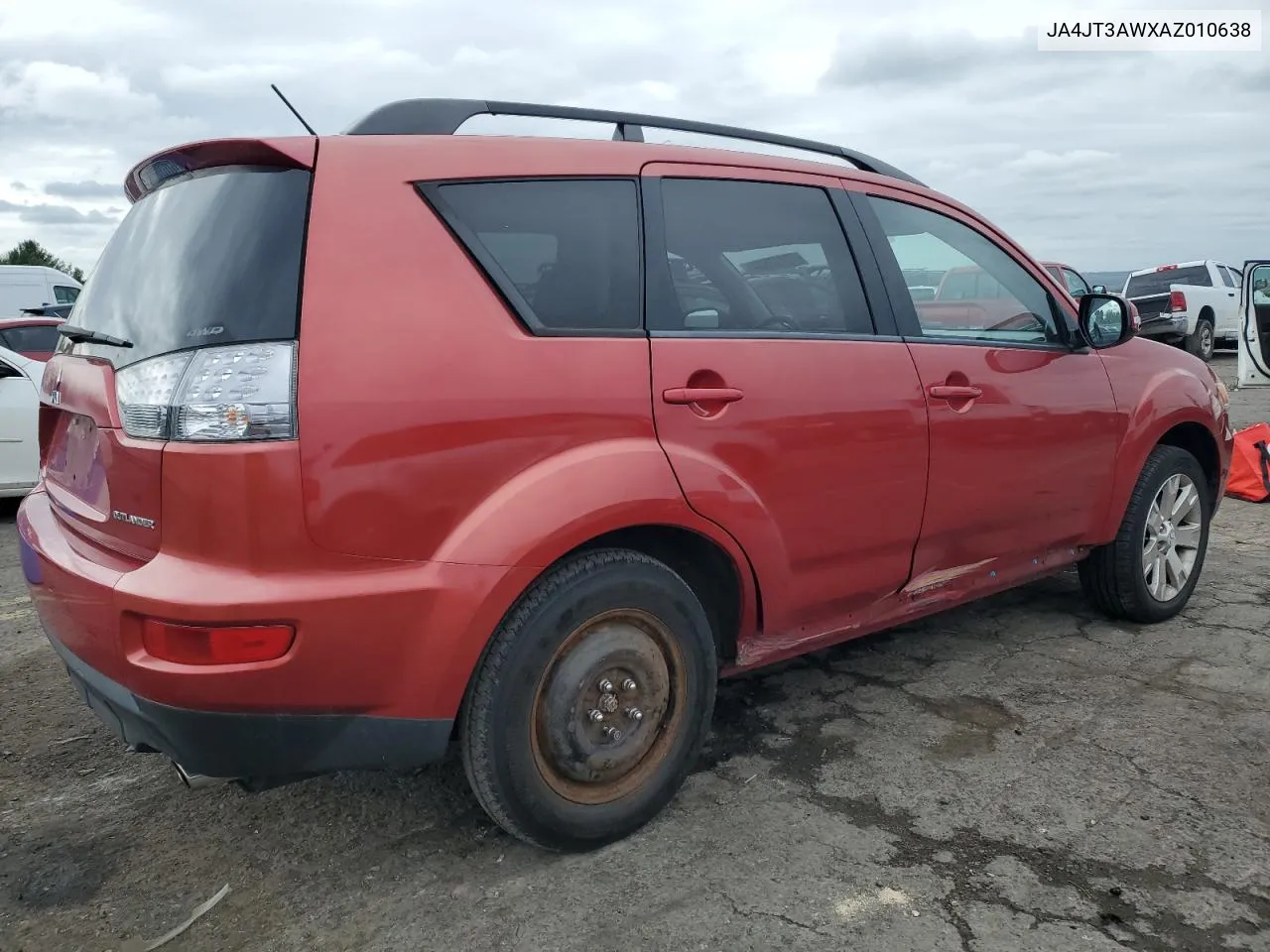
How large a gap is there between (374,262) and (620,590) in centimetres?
92

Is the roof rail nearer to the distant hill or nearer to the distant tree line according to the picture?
the distant hill

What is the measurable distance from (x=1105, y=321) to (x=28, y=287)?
20.0 m

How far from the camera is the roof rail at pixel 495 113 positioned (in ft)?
7.86

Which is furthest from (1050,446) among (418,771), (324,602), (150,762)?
(150,762)

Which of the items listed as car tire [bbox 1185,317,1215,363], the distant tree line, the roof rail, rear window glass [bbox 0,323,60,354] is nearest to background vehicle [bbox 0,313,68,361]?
rear window glass [bbox 0,323,60,354]

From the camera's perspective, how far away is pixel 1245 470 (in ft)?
23.0

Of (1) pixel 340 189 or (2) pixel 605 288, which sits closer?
(1) pixel 340 189

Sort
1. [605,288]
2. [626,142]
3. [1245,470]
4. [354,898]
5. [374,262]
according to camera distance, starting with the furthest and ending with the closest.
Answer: [1245,470] → [626,142] → [605,288] → [354,898] → [374,262]

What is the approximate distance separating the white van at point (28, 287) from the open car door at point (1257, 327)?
18132mm

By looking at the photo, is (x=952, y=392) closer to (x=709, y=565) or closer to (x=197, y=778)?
(x=709, y=565)

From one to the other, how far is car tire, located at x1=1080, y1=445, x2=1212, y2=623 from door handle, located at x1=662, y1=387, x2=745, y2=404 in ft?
7.28

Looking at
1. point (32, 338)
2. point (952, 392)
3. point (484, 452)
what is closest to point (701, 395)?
point (484, 452)

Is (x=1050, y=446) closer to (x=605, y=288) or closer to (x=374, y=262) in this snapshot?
(x=605, y=288)

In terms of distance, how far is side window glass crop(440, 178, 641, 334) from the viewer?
2.37m
